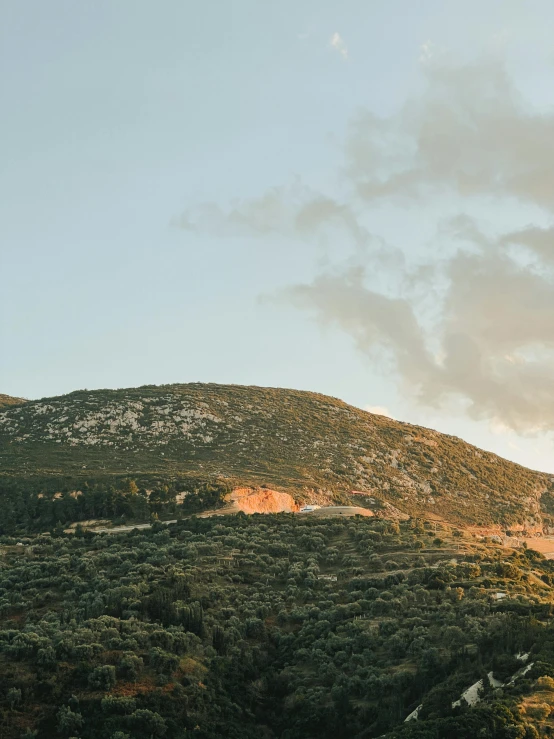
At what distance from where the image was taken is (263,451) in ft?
294

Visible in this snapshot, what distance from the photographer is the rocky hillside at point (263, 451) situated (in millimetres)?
80062

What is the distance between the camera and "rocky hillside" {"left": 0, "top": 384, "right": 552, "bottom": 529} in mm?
80062

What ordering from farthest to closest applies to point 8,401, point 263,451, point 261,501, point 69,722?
point 8,401 < point 263,451 < point 261,501 < point 69,722

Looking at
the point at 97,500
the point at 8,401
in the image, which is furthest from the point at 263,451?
the point at 8,401

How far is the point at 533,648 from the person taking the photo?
97.3 feet

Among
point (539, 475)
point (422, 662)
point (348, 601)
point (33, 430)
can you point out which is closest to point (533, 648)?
point (422, 662)

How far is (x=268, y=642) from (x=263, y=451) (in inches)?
2153

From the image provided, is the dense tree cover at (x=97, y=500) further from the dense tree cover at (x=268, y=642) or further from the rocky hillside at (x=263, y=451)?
the dense tree cover at (x=268, y=642)

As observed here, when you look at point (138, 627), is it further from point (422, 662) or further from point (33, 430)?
point (33, 430)

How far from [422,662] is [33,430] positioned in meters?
71.5

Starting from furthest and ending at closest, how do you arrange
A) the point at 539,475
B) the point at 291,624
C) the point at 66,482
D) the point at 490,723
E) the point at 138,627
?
the point at 539,475, the point at 66,482, the point at 291,624, the point at 138,627, the point at 490,723

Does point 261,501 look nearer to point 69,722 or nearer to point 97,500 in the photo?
point 97,500

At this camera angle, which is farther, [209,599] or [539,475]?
[539,475]

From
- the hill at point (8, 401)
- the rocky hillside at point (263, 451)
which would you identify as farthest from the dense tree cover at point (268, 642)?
the hill at point (8, 401)
